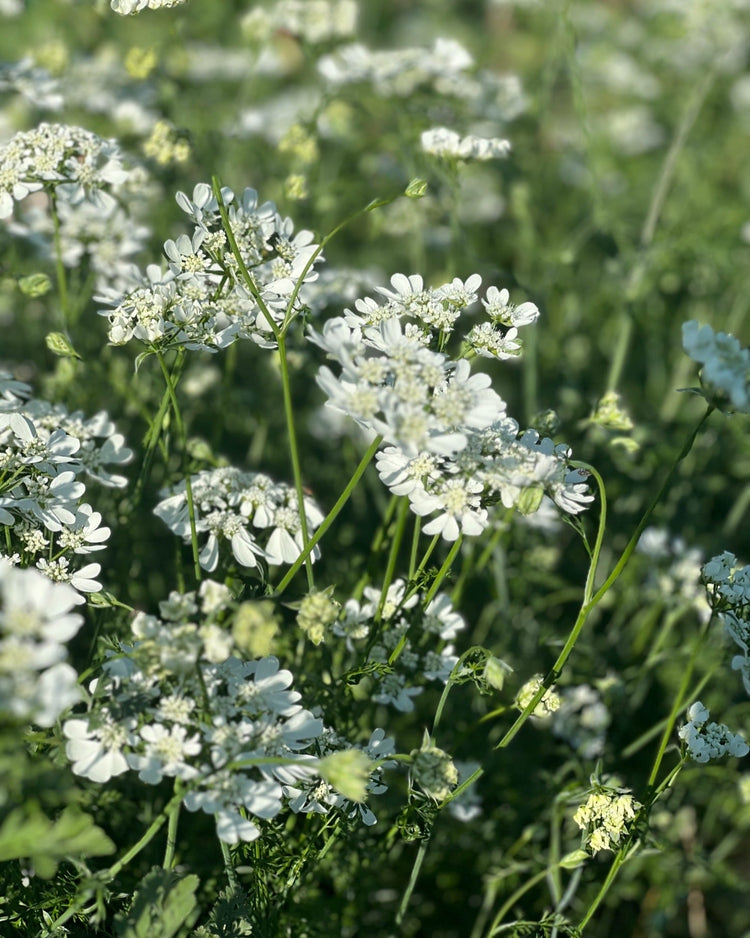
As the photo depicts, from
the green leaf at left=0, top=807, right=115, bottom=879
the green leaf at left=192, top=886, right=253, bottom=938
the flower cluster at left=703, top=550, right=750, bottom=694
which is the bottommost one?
the green leaf at left=192, top=886, right=253, bottom=938

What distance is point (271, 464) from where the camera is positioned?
142 inches

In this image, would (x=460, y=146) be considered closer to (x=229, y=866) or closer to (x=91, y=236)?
(x=91, y=236)

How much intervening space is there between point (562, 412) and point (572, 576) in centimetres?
66

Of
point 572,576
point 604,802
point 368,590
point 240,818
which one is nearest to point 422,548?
point 572,576

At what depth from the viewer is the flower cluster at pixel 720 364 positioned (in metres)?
1.75

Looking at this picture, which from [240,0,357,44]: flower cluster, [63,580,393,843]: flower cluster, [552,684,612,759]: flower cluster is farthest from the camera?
[240,0,357,44]: flower cluster

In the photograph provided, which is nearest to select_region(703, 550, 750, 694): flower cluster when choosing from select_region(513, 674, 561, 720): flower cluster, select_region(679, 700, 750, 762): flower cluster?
select_region(679, 700, 750, 762): flower cluster

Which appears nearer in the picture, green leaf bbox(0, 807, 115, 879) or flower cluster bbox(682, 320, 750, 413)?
green leaf bbox(0, 807, 115, 879)

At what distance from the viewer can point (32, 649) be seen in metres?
1.45

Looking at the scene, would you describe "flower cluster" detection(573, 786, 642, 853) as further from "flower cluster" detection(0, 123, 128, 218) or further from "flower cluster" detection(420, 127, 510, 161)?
"flower cluster" detection(0, 123, 128, 218)

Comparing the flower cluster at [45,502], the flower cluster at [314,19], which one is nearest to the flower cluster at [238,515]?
the flower cluster at [45,502]

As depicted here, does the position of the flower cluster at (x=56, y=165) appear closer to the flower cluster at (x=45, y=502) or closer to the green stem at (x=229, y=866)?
the flower cluster at (x=45, y=502)

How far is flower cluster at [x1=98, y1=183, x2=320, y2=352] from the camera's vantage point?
2.06m

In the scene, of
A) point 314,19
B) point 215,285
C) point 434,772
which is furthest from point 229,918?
point 314,19
